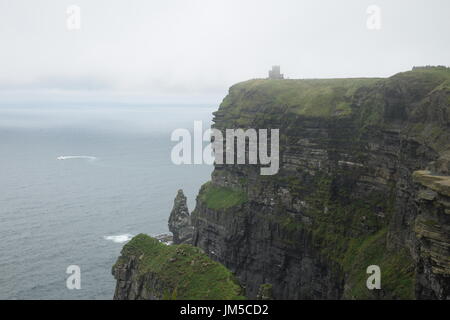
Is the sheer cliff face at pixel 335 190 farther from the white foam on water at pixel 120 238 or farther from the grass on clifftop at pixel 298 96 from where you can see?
the white foam on water at pixel 120 238

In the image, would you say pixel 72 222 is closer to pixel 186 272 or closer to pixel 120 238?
pixel 120 238

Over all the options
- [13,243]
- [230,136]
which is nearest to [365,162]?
[230,136]

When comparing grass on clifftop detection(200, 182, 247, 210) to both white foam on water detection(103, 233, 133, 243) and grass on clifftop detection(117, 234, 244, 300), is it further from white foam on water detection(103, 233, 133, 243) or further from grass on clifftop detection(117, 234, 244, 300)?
white foam on water detection(103, 233, 133, 243)

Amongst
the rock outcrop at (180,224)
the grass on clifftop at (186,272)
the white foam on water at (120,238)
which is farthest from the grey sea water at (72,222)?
the grass on clifftop at (186,272)

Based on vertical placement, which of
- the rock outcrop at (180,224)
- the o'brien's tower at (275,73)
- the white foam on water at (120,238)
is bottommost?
the white foam on water at (120,238)

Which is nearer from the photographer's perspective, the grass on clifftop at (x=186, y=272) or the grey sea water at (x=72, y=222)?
the grass on clifftop at (x=186, y=272)

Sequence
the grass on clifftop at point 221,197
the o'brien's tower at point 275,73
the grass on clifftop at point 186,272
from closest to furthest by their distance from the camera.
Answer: the grass on clifftop at point 186,272, the grass on clifftop at point 221,197, the o'brien's tower at point 275,73

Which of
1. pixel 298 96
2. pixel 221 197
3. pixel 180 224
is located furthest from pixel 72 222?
pixel 298 96
